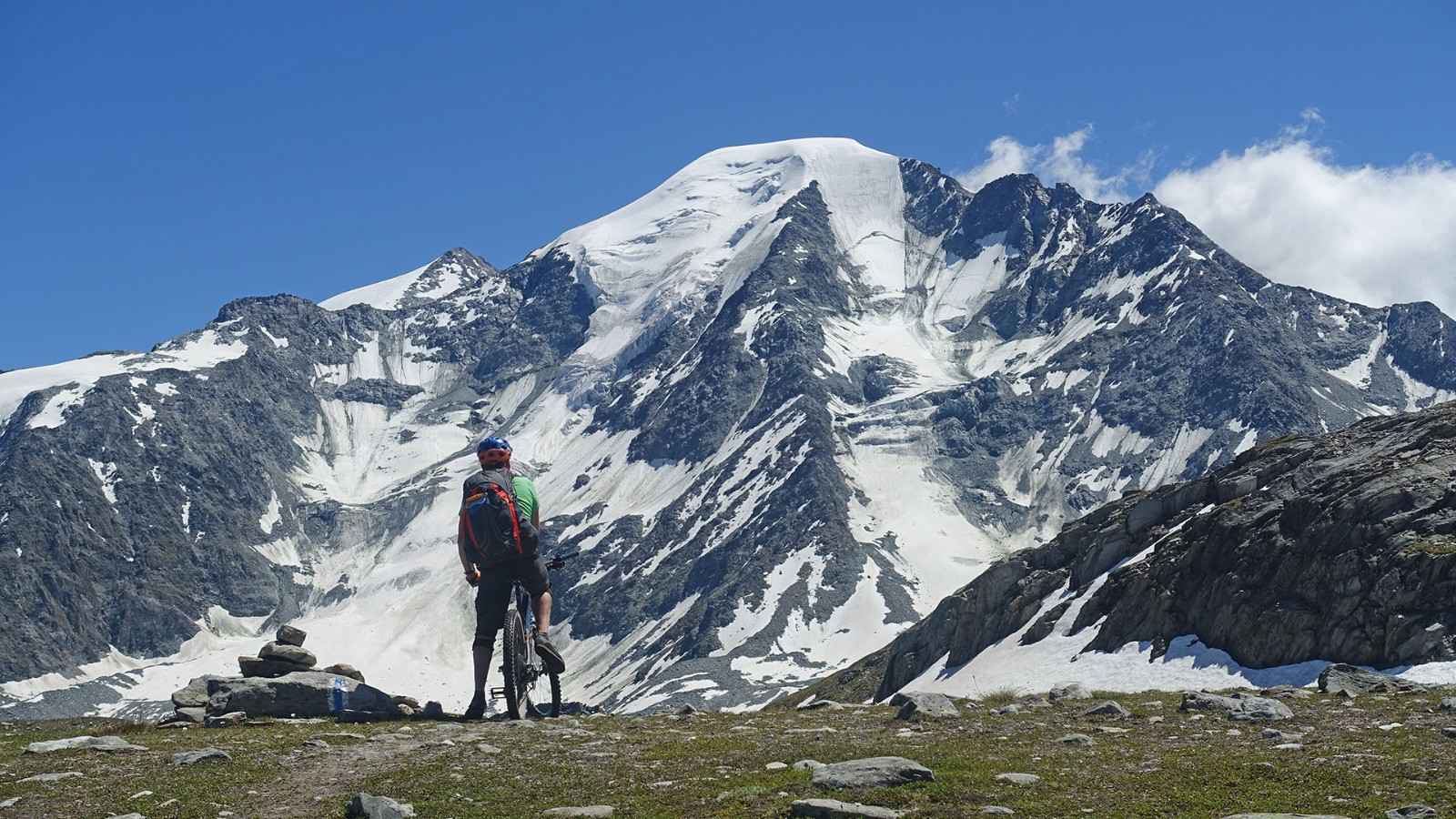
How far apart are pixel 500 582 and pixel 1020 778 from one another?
538 inches

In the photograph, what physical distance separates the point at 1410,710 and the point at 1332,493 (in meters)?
29.9

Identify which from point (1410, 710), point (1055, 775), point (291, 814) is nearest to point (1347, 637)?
point (1410, 710)

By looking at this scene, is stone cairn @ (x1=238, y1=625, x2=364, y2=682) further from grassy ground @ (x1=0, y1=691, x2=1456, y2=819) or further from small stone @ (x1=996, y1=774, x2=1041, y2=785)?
small stone @ (x1=996, y1=774, x2=1041, y2=785)

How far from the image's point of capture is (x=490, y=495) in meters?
28.0

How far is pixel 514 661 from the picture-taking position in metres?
28.5

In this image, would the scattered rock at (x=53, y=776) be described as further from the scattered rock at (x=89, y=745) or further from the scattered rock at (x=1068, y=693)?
the scattered rock at (x=1068, y=693)

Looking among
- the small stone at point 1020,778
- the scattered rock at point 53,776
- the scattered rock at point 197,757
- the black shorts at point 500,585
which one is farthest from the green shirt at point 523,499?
the small stone at point 1020,778

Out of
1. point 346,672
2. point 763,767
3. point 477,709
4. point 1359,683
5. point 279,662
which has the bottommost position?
point 1359,683

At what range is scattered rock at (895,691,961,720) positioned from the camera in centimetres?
2758

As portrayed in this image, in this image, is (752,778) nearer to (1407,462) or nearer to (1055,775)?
(1055,775)

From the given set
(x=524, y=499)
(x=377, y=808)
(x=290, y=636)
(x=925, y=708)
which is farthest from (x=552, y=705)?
(x=377, y=808)

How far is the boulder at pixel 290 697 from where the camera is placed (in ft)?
97.3

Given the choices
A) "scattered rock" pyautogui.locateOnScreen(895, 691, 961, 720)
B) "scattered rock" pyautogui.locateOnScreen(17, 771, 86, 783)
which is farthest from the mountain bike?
"scattered rock" pyautogui.locateOnScreen(17, 771, 86, 783)

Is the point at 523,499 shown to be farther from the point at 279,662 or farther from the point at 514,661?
the point at 279,662
